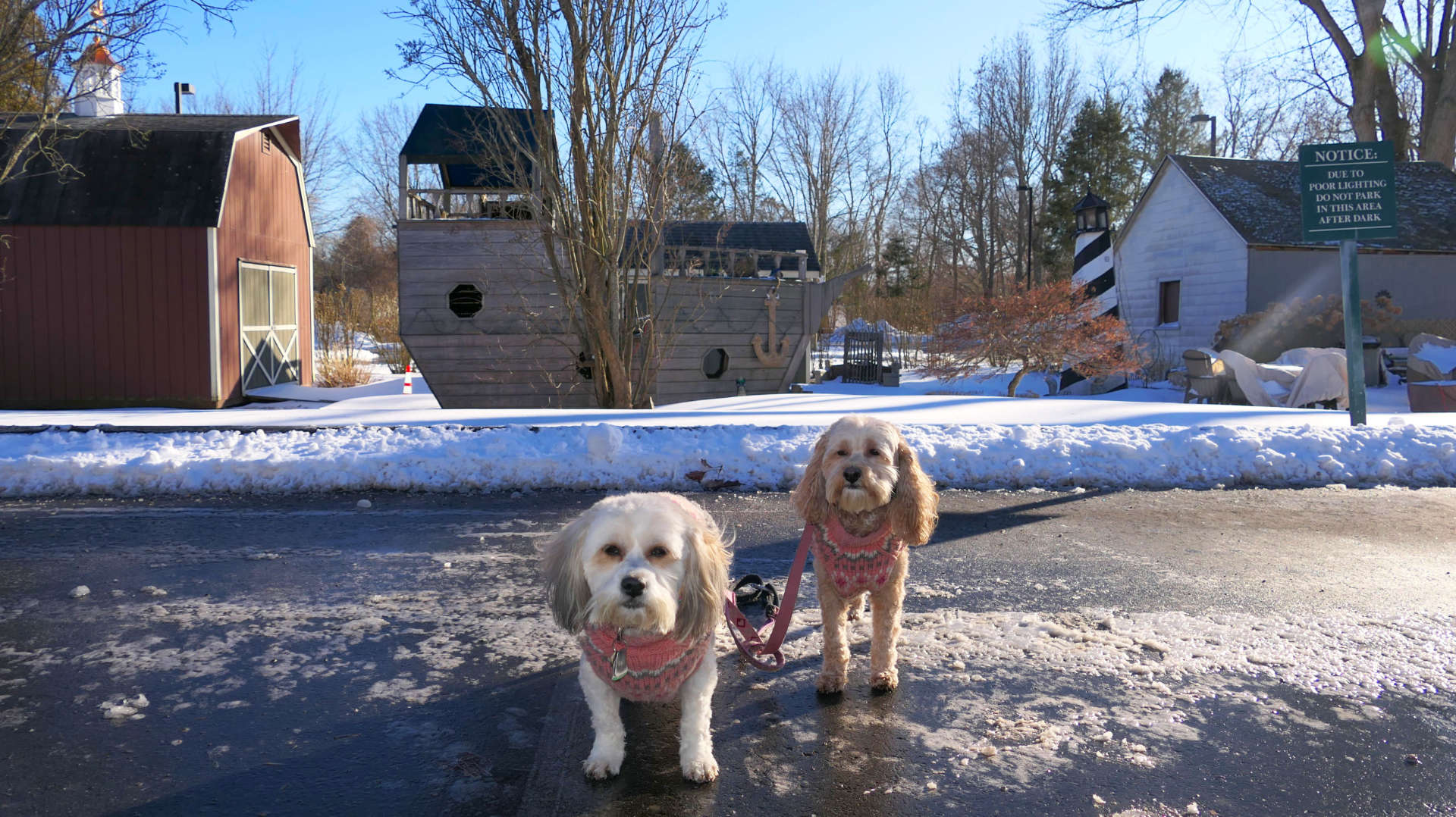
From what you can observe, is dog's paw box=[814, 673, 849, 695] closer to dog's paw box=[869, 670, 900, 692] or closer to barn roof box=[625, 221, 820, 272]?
dog's paw box=[869, 670, 900, 692]

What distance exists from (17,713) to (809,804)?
2.92 meters

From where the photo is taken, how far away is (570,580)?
310 centimetres

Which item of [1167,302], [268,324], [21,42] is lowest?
[268,324]

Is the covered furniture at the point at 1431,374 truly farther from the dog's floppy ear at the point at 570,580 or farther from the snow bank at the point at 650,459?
the dog's floppy ear at the point at 570,580

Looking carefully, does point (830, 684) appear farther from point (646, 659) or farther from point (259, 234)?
point (259, 234)

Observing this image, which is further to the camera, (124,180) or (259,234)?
(259,234)

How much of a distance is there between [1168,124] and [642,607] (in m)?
51.9

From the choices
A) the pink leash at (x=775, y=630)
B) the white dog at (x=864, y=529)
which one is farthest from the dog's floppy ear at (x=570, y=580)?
the white dog at (x=864, y=529)

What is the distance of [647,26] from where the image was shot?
13.5 m

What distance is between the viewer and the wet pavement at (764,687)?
310cm

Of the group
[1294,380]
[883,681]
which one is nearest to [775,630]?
[883,681]

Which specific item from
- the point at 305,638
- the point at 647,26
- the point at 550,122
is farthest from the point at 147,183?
the point at 305,638

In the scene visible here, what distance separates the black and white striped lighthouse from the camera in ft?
97.7

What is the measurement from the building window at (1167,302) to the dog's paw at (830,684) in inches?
1062
